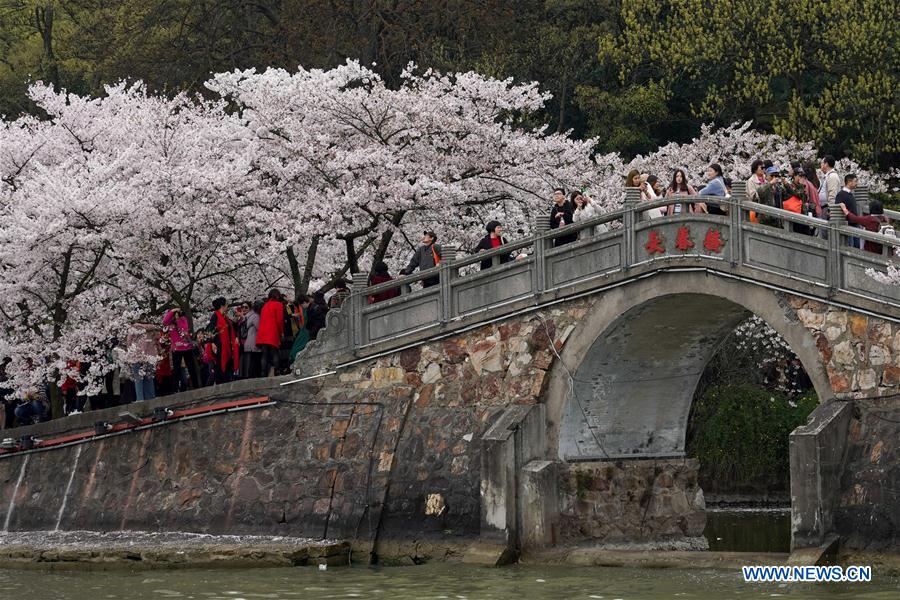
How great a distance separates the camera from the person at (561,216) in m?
24.6

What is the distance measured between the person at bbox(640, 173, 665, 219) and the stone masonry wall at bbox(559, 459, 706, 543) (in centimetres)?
399

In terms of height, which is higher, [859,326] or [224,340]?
[224,340]

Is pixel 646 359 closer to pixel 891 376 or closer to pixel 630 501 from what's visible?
pixel 630 501

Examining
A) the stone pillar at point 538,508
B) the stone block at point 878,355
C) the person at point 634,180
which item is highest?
the person at point 634,180

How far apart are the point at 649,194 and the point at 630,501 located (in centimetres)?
480

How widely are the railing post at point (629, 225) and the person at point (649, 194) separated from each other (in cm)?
28

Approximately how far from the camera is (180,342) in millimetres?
27703

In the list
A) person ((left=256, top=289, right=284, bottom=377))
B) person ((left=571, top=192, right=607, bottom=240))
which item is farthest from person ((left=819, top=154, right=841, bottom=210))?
person ((left=256, top=289, right=284, bottom=377))

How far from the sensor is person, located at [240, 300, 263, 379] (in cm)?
2691

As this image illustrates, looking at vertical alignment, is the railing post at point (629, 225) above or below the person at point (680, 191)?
below

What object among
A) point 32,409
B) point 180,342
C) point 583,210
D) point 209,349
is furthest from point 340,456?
point 32,409

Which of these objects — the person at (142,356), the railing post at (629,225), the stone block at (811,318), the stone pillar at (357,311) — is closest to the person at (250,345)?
the person at (142,356)

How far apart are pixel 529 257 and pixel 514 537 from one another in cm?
415

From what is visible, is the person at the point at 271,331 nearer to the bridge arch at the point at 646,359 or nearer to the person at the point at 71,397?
the person at the point at 71,397
